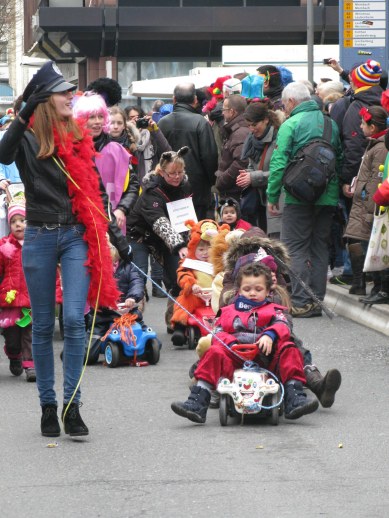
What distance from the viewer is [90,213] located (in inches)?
293

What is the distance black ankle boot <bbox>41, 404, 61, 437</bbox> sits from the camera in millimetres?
7629

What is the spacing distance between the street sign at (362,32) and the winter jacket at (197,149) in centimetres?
478

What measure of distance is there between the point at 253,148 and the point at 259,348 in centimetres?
617

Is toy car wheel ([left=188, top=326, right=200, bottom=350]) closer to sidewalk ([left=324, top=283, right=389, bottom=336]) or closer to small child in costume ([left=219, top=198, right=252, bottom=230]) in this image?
small child in costume ([left=219, top=198, right=252, bottom=230])

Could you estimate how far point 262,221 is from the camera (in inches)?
565

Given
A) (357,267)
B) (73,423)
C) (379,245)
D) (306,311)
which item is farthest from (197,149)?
(73,423)

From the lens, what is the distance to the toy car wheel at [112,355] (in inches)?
408

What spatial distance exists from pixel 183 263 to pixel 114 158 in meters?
1.07

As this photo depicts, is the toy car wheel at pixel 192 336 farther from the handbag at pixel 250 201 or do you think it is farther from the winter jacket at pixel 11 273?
the handbag at pixel 250 201

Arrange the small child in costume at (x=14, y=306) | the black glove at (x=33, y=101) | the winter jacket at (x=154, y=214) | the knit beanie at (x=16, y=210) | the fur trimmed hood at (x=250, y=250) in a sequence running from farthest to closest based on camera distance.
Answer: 1. the winter jacket at (x=154, y=214)
2. the knit beanie at (x=16, y=210)
3. the small child in costume at (x=14, y=306)
4. the fur trimmed hood at (x=250, y=250)
5. the black glove at (x=33, y=101)

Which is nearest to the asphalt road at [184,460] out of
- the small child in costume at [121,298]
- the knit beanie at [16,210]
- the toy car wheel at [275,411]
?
the toy car wheel at [275,411]

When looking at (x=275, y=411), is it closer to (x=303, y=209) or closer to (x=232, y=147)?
(x=303, y=209)

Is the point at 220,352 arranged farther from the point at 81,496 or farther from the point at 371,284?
the point at 371,284

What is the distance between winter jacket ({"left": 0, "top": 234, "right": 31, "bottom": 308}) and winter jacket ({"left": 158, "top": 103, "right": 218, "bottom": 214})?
15.5ft
